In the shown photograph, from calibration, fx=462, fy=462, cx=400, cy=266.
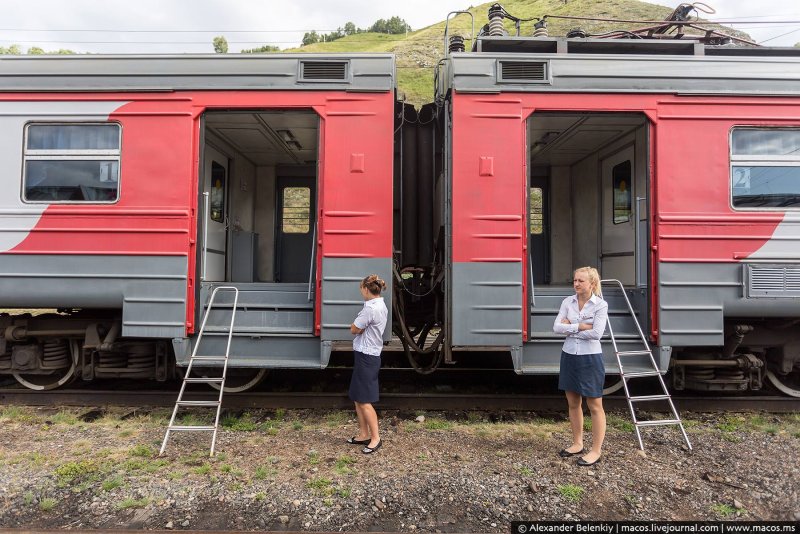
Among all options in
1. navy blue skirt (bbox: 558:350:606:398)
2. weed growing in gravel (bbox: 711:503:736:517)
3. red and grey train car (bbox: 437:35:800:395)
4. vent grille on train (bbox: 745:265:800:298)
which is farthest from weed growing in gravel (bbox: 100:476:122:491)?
vent grille on train (bbox: 745:265:800:298)

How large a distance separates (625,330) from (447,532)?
296 centimetres

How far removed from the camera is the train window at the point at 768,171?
15.1ft

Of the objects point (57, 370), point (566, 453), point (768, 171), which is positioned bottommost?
point (566, 453)

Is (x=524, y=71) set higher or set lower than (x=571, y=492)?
higher

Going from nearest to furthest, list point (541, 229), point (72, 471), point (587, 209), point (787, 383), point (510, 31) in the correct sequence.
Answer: point (72, 471) < point (787, 383) < point (587, 209) < point (541, 229) < point (510, 31)

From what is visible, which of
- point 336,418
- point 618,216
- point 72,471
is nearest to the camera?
point 72,471

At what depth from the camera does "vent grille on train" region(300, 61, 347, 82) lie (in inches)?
183

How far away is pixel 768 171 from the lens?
4.62 m

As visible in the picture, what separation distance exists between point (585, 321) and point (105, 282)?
4.46m

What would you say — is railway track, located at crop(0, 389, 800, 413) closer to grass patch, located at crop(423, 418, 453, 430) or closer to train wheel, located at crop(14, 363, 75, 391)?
train wheel, located at crop(14, 363, 75, 391)

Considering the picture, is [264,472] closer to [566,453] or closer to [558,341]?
[566,453]

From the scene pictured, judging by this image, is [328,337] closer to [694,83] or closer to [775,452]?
[775,452]


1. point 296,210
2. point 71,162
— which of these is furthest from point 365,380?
point 296,210

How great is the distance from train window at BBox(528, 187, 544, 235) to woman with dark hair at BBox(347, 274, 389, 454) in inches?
189
